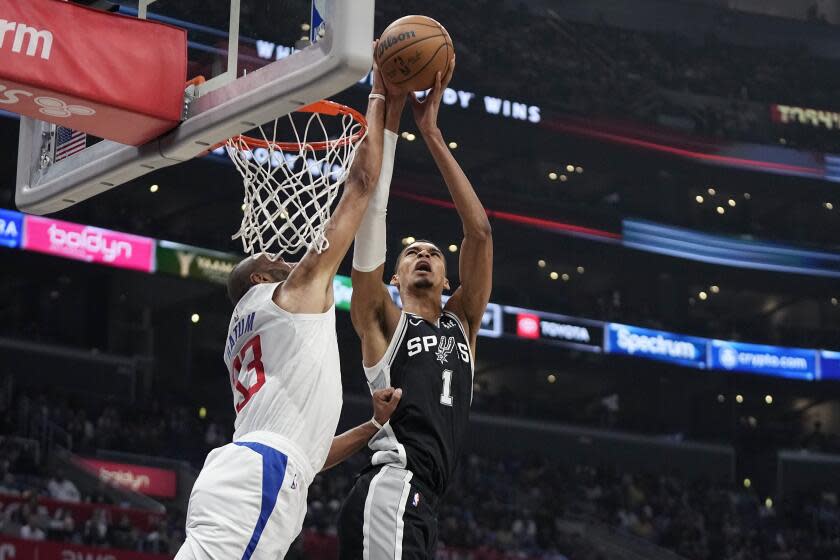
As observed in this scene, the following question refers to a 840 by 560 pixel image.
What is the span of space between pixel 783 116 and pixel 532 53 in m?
7.86

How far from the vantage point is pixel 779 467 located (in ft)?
109

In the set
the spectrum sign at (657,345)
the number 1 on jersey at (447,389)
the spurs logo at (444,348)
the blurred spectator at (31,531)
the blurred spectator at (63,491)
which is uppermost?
the spectrum sign at (657,345)

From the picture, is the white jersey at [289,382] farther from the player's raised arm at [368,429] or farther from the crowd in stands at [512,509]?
the crowd in stands at [512,509]

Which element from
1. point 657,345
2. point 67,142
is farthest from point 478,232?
point 657,345

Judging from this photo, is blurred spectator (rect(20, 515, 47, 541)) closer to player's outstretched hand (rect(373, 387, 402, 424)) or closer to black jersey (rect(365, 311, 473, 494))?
black jersey (rect(365, 311, 473, 494))

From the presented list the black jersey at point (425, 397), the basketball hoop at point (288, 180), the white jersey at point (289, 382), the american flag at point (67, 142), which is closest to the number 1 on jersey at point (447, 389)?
the black jersey at point (425, 397)

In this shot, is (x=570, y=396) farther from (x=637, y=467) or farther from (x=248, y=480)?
(x=248, y=480)

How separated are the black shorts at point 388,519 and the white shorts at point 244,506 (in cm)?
40

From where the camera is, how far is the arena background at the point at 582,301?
2402cm

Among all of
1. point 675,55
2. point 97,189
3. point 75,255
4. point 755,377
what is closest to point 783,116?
point 675,55

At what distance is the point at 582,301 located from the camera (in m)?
32.2

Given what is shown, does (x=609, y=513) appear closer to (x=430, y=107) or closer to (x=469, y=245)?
(x=469, y=245)

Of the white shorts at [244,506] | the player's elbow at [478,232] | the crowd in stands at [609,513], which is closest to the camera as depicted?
the white shorts at [244,506]

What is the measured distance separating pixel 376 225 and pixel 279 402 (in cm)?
83
